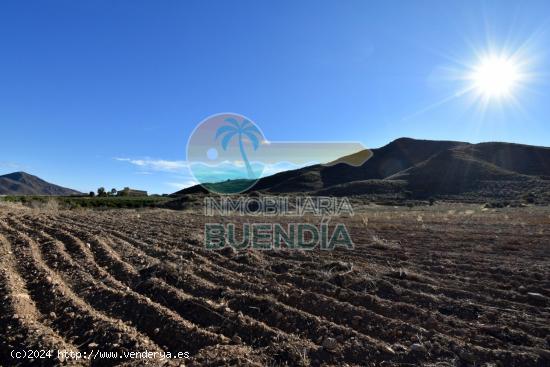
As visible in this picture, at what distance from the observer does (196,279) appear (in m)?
5.25

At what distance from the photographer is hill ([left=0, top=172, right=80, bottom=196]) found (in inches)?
6476

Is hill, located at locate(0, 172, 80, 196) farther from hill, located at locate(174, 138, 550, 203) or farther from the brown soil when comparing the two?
the brown soil

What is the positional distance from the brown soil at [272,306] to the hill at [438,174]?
144ft

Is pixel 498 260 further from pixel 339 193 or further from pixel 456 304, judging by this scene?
pixel 339 193

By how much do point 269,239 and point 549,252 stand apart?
663 cm

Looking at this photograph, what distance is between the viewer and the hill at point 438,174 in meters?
51.1

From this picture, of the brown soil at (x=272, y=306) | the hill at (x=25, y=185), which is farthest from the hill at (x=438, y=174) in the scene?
the hill at (x=25, y=185)

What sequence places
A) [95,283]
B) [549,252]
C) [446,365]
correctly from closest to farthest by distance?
[446,365], [95,283], [549,252]

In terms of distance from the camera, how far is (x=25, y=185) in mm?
176250

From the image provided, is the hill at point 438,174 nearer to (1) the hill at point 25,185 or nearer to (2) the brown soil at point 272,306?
(2) the brown soil at point 272,306

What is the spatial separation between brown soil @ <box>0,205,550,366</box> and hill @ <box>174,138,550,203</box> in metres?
44.0

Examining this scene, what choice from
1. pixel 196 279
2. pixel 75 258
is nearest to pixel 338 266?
pixel 196 279

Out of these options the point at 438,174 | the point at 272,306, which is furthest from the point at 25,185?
the point at 272,306

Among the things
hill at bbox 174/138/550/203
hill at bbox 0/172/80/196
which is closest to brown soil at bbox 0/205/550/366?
hill at bbox 174/138/550/203
